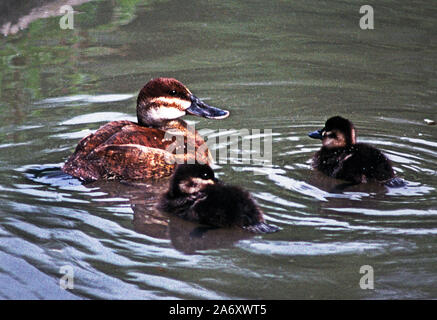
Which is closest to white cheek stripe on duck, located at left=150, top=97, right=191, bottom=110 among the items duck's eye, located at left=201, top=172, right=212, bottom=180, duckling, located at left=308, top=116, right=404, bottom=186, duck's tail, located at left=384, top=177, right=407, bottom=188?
duckling, located at left=308, top=116, right=404, bottom=186

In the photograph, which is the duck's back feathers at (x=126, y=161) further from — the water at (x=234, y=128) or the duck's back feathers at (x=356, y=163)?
the duck's back feathers at (x=356, y=163)

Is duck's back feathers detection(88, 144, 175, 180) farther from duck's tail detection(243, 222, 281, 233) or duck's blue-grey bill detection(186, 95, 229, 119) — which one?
duck's tail detection(243, 222, 281, 233)

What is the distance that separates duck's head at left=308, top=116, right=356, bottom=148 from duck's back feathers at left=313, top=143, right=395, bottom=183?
0.20 ft

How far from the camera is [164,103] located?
6.46 m

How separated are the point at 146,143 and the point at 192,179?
0.92 meters

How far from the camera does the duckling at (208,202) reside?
5.05m

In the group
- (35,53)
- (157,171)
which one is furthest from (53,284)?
(35,53)

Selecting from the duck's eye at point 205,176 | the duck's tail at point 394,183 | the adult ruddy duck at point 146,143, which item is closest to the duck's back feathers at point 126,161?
the adult ruddy duck at point 146,143

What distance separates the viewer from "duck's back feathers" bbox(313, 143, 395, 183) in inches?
231

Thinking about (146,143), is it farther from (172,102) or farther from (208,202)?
(208,202)

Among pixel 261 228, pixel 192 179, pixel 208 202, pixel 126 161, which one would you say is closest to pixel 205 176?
pixel 192 179

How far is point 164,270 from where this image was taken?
14.8 feet

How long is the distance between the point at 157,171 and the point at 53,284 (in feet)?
6.10

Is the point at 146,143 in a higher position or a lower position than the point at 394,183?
higher
